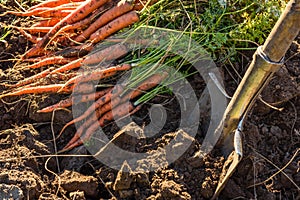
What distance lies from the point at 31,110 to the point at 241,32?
101 centimetres

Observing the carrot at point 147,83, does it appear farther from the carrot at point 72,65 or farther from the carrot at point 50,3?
the carrot at point 50,3

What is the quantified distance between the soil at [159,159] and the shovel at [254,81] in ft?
0.22

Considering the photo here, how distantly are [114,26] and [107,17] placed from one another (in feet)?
0.27

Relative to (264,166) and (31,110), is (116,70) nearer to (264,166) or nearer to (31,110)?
(31,110)

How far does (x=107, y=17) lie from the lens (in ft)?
8.16

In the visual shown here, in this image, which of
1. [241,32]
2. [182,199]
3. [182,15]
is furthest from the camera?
[182,15]

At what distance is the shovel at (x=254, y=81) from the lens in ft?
5.44

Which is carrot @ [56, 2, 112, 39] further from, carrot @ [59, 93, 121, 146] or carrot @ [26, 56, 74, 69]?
carrot @ [59, 93, 121, 146]

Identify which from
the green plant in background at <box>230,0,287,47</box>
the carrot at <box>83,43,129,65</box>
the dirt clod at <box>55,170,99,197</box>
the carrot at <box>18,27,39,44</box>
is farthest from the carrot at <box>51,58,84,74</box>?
the green plant in background at <box>230,0,287,47</box>

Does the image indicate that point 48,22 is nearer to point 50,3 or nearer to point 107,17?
point 50,3

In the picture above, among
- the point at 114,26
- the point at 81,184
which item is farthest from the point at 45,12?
the point at 81,184

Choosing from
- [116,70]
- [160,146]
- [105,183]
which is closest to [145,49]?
[116,70]

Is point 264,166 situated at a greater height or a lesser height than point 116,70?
lesser

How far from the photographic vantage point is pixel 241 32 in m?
2.24
